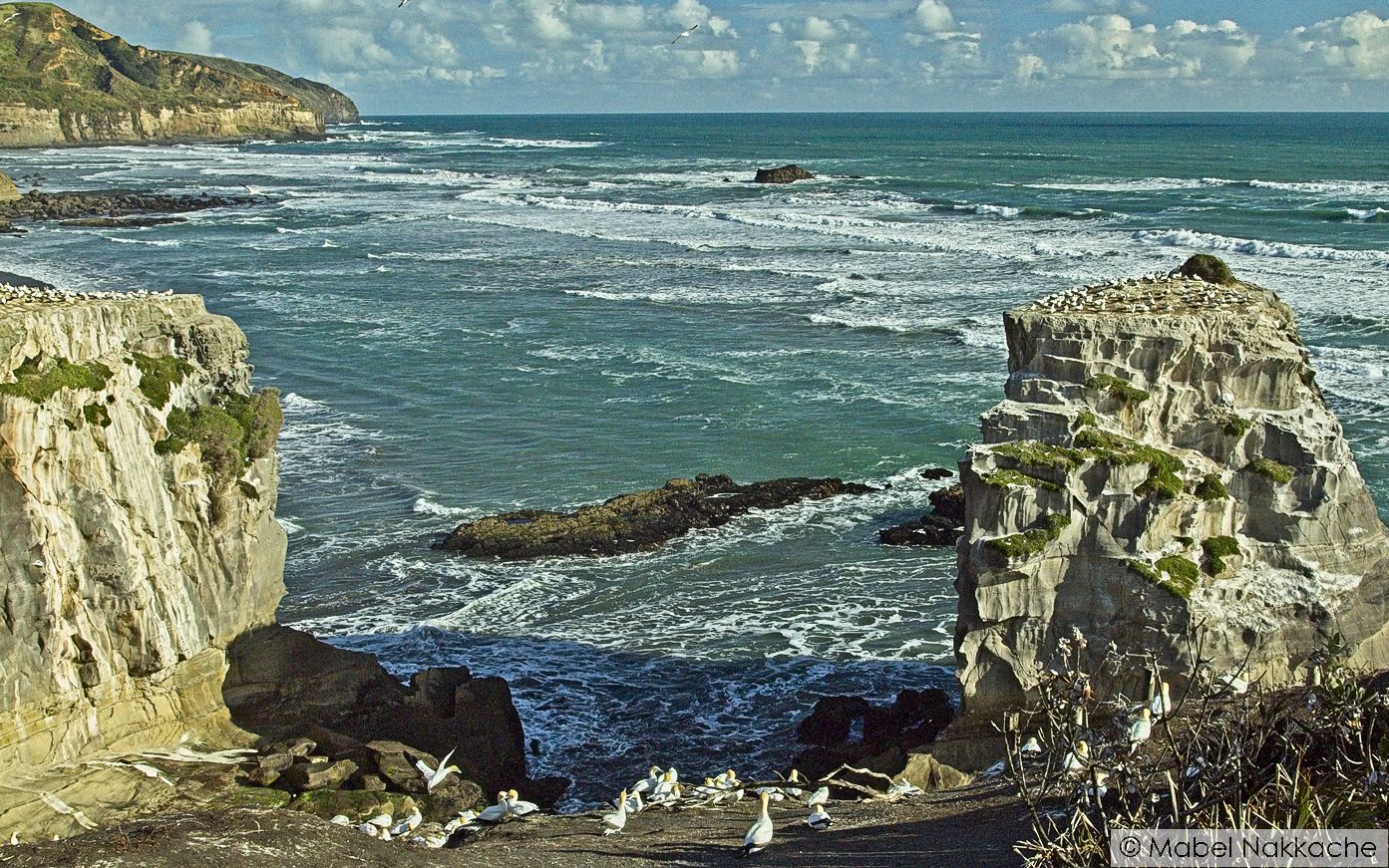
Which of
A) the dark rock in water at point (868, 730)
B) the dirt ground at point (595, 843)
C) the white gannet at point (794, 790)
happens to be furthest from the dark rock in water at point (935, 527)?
the dirt ground at point (595, 843)

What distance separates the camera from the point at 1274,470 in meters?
17.6

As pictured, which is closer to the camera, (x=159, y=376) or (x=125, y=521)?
(x=125, y=521)

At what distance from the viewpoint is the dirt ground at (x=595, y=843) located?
13.8m

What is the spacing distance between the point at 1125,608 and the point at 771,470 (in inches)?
665

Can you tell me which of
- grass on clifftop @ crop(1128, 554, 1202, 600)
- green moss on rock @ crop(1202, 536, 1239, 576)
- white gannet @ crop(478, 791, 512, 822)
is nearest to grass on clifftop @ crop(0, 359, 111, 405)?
white gannet @ crop(478, 791, 512, 822)

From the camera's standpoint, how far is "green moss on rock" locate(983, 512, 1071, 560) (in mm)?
16859

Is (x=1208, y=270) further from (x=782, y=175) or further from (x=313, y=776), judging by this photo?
(x=782, y=175)

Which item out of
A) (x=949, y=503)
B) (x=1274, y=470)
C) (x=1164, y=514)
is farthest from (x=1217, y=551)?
(x=949, y=503)

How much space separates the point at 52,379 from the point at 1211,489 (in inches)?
539

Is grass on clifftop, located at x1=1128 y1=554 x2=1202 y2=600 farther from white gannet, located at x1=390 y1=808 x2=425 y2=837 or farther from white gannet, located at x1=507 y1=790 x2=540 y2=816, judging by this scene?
white gannet, located at x1=390 y1=808 x2=425 y2=837

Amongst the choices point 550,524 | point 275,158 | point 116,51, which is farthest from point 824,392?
point 116,51

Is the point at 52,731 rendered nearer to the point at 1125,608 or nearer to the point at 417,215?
the point at 1125,608

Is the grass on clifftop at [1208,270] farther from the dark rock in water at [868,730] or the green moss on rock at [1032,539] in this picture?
the dark rock in water at [868,730]

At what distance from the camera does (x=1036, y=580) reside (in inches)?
675
